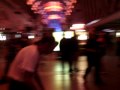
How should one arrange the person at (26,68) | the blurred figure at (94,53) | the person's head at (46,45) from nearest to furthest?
the person's head at (46,45) < the person at (26,68) < the blurred figure at (94,53)

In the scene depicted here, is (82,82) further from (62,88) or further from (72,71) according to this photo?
(72,71)

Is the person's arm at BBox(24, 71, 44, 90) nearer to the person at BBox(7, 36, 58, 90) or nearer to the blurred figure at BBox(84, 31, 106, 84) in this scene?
the person at BBox(7, 36, 58, 90)

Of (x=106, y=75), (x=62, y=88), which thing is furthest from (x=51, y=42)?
(x=106, y=75)

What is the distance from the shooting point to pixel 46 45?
650 centimetres

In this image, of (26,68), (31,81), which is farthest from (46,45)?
(31,81)

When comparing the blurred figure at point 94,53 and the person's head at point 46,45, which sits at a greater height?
the person's head at point 46,45

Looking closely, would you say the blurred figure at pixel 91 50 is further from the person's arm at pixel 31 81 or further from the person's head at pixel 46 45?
the person's head at pixel 46 45

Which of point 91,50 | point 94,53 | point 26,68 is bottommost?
point 94,53

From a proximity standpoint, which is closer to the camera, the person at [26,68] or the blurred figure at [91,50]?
the person at [26,68]

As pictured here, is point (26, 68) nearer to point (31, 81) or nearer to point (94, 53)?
point (31, 81)

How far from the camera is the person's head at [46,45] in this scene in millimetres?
6434

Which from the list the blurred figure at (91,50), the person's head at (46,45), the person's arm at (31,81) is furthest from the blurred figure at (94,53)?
the person's head at (46,45)

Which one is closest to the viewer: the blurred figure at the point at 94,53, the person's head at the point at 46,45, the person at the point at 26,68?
the person's head at the point at 46,45

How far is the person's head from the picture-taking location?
6.43 metres
